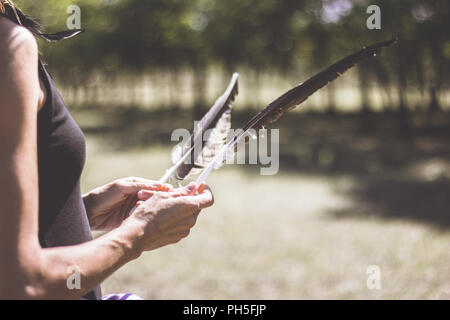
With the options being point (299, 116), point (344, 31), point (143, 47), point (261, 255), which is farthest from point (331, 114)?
point (261, 255)

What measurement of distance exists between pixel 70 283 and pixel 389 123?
21.9 meters

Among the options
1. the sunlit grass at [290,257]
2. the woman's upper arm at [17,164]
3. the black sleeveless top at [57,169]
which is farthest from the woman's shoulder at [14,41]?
the sunlit grass at [290,257]

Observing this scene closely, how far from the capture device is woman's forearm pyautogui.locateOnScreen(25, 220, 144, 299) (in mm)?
1263

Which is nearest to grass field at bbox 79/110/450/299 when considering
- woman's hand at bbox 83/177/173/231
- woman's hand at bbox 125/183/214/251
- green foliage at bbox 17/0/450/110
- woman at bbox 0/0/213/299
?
green foliage at bbox 17/0/450/110

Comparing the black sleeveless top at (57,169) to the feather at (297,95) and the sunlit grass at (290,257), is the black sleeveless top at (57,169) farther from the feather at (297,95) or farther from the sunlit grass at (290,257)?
the sunlit grass at (290,257)

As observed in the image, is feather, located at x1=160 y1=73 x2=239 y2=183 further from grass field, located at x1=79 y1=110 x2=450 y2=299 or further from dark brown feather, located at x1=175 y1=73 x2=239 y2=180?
grass field, located at x1=79 y1=110 x2=450 y2=299

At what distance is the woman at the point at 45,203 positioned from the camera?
3.97 feet

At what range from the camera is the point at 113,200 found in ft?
6.59

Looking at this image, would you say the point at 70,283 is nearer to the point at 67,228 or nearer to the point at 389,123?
the point at 67,228

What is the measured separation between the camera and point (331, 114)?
96.4ft

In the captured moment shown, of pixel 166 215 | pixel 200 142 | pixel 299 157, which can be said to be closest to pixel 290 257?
pixel 200 142

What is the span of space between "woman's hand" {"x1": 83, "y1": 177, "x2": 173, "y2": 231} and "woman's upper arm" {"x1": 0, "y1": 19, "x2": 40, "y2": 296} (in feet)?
2.47

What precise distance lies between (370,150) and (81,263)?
17134mm

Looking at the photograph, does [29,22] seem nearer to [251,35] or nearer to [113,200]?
[113,200]
